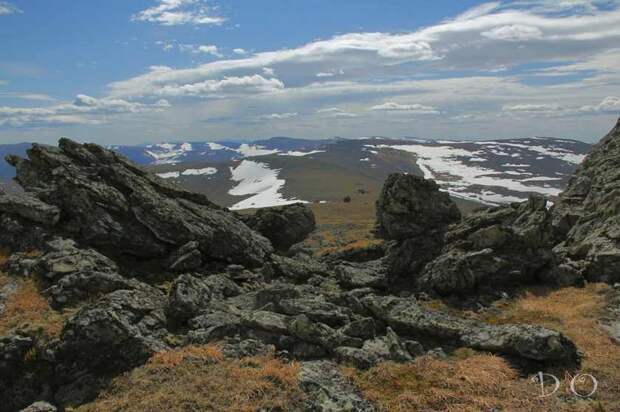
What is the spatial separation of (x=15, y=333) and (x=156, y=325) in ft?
25.0

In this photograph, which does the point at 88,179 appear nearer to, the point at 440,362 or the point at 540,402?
the point at 440,362

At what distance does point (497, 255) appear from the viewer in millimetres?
38719

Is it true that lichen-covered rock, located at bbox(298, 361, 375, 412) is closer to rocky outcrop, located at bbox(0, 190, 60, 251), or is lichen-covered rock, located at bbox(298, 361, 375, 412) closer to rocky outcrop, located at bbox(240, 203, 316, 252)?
rocky outcrop, located at bbox(0, 190, 60, 251)

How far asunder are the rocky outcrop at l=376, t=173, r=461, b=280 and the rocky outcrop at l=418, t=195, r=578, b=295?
9.31 ft

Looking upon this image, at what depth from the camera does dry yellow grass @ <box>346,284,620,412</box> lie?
2059 cm

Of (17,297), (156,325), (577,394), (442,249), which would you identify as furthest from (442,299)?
(17,297)

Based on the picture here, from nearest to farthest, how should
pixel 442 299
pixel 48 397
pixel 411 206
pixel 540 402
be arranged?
1. pixel 540 402
2. pixel 48 397
3. pixel 442 299
4. pixel 411 206

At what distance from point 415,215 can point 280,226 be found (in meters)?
17.5

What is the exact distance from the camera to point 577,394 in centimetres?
2103

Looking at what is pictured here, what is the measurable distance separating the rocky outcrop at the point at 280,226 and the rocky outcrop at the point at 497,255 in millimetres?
19760

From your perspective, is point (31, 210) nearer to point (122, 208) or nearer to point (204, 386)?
point (122, 208)

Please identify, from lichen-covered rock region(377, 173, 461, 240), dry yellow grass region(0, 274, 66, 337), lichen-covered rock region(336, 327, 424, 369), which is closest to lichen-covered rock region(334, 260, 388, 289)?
lichen-covered rock region(377, 173, 461, 240)

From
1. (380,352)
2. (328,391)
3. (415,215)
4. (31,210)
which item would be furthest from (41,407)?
(415,215)

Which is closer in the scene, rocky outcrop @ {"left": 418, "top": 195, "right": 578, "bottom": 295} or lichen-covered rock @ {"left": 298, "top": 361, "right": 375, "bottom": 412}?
lichen-covered rock @ {"left": 298, "top": 361, "right": 375, "bottom": 412}
